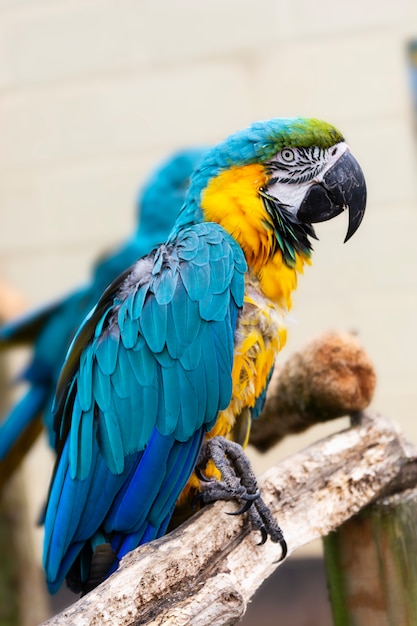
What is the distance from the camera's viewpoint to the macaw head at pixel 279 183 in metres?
0.99

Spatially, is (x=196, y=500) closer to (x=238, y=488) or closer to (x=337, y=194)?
(x=238, y=488)

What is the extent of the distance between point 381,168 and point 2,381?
115 cm

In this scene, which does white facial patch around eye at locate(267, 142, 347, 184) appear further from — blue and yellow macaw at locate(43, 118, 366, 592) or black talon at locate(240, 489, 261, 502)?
black talon at locate(240, 489, 261, 502)

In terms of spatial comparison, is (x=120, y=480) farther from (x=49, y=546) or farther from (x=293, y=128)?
(x=293, y=128)

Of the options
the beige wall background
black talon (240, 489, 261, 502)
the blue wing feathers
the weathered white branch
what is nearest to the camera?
the weathered white branch

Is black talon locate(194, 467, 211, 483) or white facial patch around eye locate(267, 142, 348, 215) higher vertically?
white facial patch around eye locate(267, 142, 348, 215)

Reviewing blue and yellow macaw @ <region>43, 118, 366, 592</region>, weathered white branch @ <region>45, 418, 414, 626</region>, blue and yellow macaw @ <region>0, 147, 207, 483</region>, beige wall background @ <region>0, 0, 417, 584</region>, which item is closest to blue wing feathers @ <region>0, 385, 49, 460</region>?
blue and yellow macaw @ <region>0, 147, 207, 483</region>

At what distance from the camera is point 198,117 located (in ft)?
7.65

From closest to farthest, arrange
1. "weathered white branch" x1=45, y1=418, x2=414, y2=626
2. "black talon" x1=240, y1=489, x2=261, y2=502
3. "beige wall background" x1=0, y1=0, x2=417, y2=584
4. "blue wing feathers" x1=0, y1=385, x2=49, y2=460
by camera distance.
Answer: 1. "weathered white branch" x1=45, y1=418, x2=414, y2=626
2. "black talon" x1=240, y1=489, x2=261, y2=502
3. "blue wing feathers" x1=0, y1=385, x2=49, y2=460
4. "beige wall background" x1=0, y1=0, x2=417, y2=584

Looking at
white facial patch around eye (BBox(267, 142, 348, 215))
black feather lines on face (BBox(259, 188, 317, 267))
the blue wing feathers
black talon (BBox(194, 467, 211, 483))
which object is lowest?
the blue wing feathers

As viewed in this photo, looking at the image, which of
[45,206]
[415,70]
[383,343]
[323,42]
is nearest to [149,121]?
[45,206]

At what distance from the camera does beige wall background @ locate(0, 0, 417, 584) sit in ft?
7.26

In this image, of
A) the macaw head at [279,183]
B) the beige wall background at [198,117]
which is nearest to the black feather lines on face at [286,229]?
the macaw head at [279,183]

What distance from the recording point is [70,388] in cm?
101
